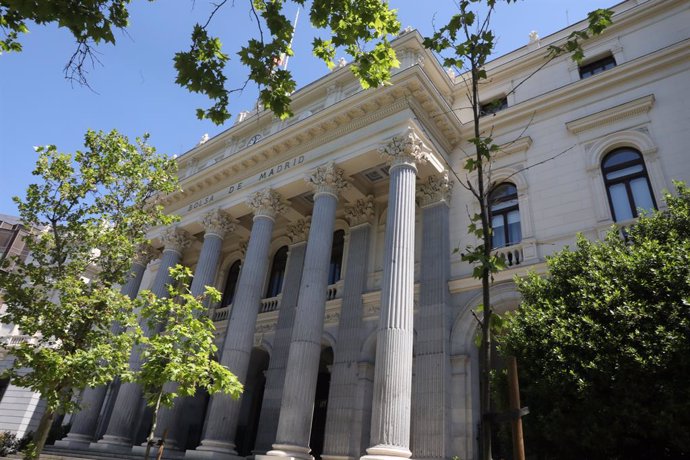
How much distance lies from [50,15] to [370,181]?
538 inches

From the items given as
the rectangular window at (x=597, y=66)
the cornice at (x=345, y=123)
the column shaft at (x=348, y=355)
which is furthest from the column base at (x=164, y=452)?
the rectangular window at (x=597, y=66)

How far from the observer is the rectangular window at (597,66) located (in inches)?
662

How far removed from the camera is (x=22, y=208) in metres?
11.6

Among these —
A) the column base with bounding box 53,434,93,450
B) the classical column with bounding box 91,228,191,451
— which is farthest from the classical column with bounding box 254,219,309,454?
the column base with bounding box 53,434,93,450

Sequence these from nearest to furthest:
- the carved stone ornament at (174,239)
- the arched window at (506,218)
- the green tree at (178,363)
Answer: the green tree at (178,363) → the arched window at (506,218) → the carved stone ornament at (174,239)

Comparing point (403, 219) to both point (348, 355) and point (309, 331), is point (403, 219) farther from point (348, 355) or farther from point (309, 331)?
point (348, 355)

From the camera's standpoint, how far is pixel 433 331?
14.4 metres

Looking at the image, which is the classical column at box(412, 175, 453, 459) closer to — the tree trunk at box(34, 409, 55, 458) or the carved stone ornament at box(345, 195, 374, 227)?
the carved stone ornament at box(345, 195, 374, 227)

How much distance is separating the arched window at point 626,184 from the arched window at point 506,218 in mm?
2772

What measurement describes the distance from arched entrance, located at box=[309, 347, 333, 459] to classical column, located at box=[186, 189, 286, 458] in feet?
11.3

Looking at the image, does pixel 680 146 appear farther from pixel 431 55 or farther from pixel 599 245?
pixel 431 55

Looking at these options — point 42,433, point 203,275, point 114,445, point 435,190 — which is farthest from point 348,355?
point 114,445

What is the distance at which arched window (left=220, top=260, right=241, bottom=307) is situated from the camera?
77.3 feet

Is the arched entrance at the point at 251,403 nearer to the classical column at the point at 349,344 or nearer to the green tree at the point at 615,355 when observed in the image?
the classical column at the point at 349,344
